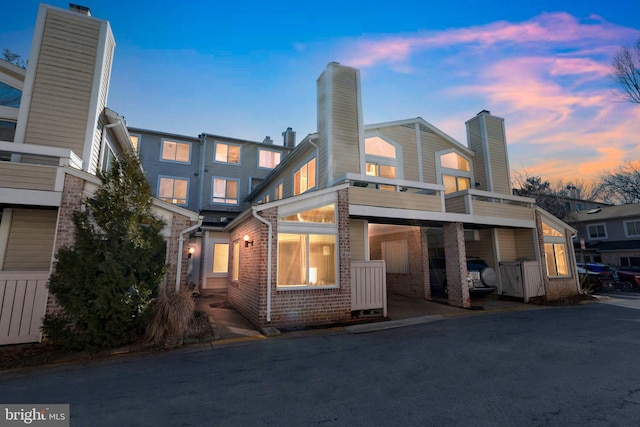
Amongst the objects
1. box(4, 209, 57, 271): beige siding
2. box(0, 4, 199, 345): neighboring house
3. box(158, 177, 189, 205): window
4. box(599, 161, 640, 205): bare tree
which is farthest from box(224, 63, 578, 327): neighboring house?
box(599, 161, 640, 205): bare tree

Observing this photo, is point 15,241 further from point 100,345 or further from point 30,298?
point 100,345

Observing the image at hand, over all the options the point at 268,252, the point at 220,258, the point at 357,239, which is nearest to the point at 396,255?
the point at 357,239

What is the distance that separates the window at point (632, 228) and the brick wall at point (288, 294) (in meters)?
28.8

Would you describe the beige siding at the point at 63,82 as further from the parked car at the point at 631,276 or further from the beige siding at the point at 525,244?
the parked car at the point at 631,276

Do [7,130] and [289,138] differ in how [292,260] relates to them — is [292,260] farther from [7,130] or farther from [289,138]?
[289,138]

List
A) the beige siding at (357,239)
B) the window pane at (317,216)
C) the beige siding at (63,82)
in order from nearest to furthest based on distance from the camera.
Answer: the beige siding at (63,82)
the window pane at (317,216)
the beige siding at (357,239)

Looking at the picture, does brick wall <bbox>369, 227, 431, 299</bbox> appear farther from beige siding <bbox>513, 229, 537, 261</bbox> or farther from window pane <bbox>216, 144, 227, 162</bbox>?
window pane <bbox>216, 144, 227, 162</bbox>

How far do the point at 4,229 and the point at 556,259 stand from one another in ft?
67.3

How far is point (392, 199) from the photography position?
10039 millimetres

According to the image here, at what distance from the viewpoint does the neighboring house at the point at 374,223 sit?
8.27 meters

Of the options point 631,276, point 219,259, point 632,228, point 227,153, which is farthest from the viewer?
point 632,228

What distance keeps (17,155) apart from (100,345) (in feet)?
18.5

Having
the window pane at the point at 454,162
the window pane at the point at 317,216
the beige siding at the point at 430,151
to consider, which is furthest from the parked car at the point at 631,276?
the window pane at the point at 317,216

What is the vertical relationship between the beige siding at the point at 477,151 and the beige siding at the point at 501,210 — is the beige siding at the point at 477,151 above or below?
above
